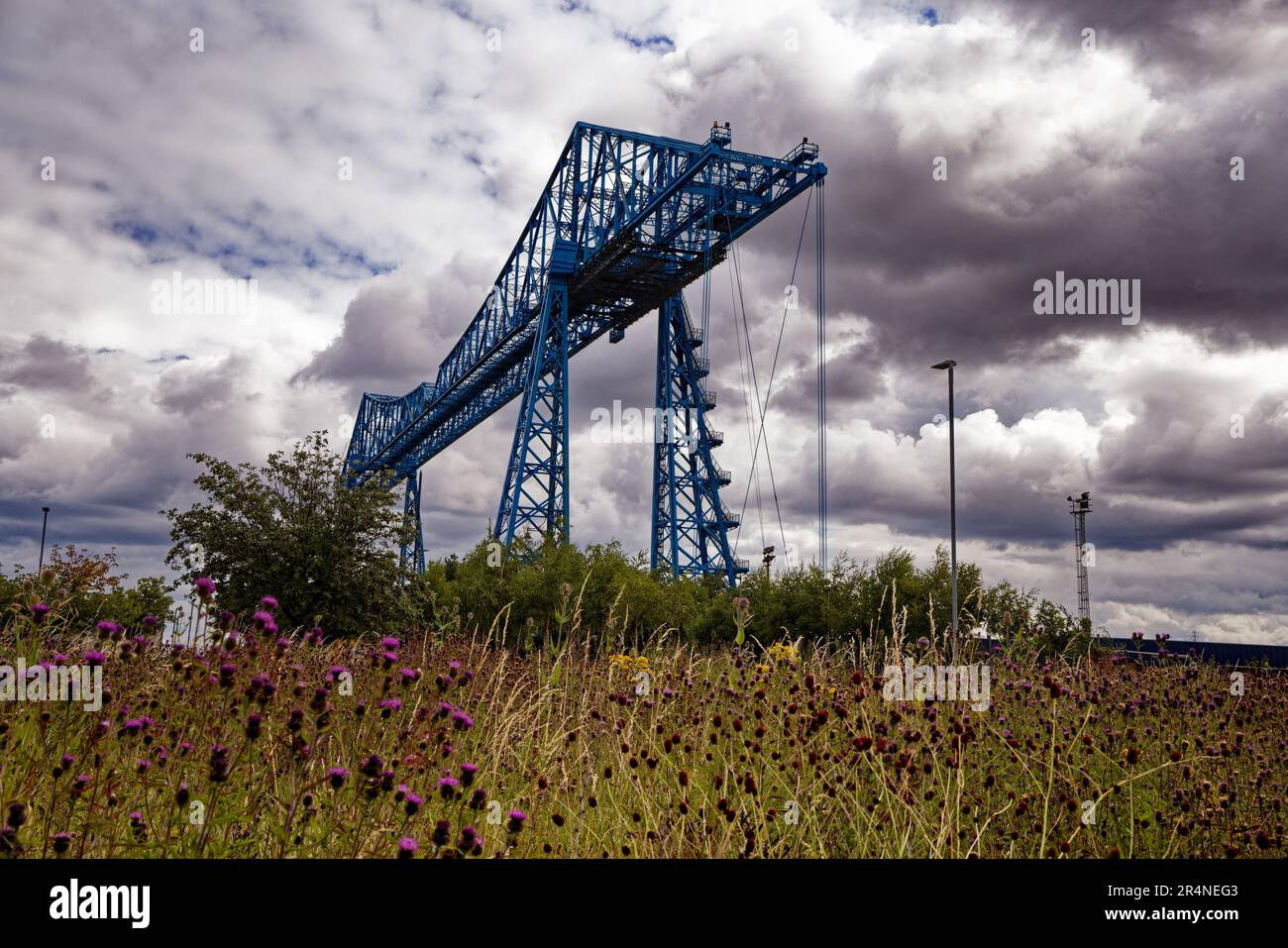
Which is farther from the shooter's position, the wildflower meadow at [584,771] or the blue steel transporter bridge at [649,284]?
the blue steel transporter bridge at [649,284]

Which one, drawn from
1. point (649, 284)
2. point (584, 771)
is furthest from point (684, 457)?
point (584, 771)

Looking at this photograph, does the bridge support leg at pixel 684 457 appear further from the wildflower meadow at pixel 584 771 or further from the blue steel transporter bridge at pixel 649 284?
the wildflower meadow at pixel 584 771

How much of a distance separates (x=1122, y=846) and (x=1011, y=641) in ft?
20.2

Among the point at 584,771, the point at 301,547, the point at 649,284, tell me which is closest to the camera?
the point at 584,771

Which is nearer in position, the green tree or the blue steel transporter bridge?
the green tree

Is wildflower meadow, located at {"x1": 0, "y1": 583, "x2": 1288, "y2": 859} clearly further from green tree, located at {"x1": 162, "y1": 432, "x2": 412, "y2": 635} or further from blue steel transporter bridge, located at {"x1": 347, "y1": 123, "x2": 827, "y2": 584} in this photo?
blue steel transporter bridge, located at {"x1": 347, "y1": 123, "x2": 827, "y2": 584}

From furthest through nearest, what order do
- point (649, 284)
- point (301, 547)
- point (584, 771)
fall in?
point (649, 284)
point (301, 547)
point (584, 771)

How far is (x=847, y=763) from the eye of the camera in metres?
4.49

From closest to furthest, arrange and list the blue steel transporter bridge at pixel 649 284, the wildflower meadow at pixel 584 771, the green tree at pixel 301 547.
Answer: the wildflower meadow at pixel 584 771 → the green tree at pixel 301 547 → the blue steel transporter bridge at pixel 649 284

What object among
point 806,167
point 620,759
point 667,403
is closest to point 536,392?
point 667,403

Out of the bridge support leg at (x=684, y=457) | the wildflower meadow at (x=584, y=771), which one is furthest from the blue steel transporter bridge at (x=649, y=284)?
the wildflower meadow at (x=584, y=771)

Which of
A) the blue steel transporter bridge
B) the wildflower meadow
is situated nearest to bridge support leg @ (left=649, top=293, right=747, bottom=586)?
the blue steel transporter bridge

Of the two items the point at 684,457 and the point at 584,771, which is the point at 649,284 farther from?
the point at 584,771
